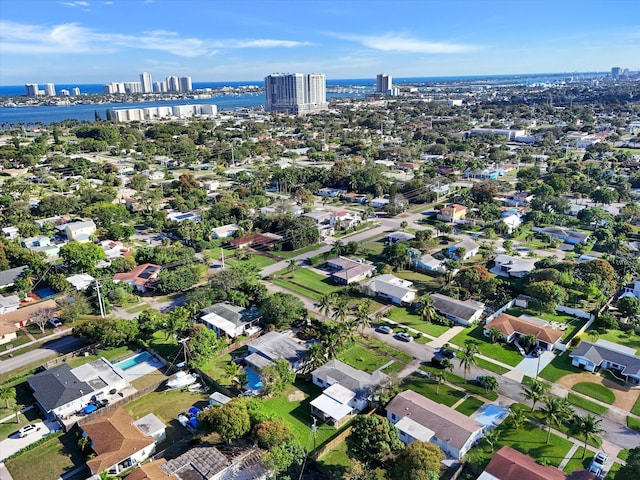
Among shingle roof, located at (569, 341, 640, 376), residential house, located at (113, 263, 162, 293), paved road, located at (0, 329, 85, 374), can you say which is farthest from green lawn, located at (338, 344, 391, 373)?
residential house, located at (113, 263, 162, 293)

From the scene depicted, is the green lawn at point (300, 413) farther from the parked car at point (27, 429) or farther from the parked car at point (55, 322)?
the parked car at point (55, 322)

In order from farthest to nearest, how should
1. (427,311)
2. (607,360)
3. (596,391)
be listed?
1. (427,311)
2. (607,360)
3. (596,391)

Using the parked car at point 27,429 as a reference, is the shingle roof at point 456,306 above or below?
above

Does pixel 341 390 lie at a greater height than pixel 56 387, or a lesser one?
lesser

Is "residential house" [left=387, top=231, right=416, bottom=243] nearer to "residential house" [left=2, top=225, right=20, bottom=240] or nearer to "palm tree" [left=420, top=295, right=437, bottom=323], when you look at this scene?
"palm tree" [left=420, top=295, right=437, bottom=323]

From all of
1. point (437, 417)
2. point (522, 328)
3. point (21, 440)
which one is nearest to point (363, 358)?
point (437, 417)

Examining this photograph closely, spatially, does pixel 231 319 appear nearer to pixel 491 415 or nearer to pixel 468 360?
pixel 468 360

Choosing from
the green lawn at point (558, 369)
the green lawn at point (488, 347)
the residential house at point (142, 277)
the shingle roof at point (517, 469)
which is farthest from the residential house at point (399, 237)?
the shingle roof at point (517, 469)
